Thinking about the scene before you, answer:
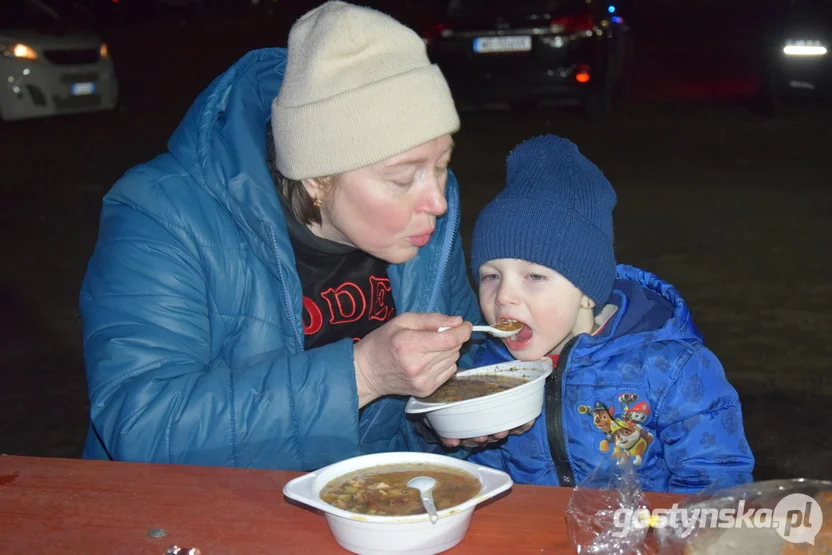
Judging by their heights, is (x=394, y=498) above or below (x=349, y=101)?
below

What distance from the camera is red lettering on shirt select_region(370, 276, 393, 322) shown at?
2771 millimetres

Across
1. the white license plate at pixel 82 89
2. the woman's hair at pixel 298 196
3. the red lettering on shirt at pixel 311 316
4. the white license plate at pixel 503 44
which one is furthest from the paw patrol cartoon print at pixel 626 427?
the white license plate at pixel 82 89

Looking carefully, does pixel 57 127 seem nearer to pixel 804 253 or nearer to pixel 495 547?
pixel 804 253

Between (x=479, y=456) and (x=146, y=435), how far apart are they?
0.99 m

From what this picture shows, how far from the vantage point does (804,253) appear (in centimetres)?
712

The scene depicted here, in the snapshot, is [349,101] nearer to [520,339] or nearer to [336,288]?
[336,288]

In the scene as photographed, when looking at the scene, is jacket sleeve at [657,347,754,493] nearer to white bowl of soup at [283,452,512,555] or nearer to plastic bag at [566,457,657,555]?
plastic bag at [566,457,657,555]

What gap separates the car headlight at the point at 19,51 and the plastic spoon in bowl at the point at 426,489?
11.2m

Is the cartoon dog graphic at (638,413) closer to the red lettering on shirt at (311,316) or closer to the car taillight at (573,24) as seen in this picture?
the red lettering on shirt at (311,316)

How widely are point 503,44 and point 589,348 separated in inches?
364

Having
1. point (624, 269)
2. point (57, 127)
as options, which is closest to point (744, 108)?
point (57, 127)

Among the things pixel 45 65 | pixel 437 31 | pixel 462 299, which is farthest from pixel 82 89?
pixel 462 299

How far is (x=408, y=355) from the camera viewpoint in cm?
210

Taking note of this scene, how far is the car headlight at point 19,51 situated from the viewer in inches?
453
